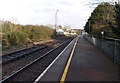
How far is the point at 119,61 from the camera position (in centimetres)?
1102

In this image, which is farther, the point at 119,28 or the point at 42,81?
the point at 119,28

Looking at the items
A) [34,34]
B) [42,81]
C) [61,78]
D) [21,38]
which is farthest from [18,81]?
[34,34]

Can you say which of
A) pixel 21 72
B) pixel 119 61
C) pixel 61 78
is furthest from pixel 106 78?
pixel 21 72

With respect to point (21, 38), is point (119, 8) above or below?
above

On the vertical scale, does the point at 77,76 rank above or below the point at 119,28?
below

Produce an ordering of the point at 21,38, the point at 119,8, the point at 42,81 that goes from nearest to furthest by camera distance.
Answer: the point at 42,81
the point at 119,8
the point at 21,38

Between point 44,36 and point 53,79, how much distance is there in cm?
4218

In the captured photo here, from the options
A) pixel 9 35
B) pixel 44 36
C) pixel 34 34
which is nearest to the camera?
pixel 9 35

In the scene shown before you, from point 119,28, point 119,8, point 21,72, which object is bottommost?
point 21,72

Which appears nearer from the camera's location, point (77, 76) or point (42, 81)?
point (42, 81)

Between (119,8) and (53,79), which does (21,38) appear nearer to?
(119,8)

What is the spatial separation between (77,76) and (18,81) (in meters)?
2.40

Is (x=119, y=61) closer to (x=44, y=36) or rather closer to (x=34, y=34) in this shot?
(x=34, y=34)

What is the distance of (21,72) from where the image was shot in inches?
391
